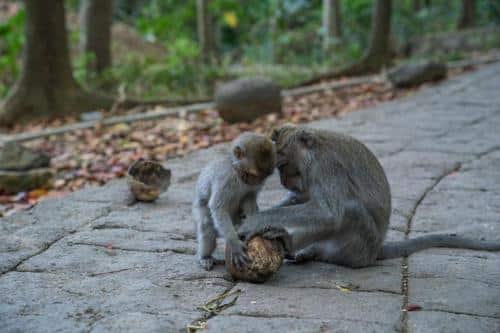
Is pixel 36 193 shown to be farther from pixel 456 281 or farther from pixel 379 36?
pixel 379 36

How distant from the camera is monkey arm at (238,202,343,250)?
12.9ft

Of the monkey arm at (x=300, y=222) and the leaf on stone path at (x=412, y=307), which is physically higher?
the monkey arm at (x=300, y=222)

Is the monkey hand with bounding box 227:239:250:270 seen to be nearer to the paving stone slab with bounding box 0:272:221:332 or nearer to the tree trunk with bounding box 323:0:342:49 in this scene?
the paving stone slab with bounding box 0:272:221:332

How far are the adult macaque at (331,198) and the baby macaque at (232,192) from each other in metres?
0.14

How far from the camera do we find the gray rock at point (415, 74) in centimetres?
1184

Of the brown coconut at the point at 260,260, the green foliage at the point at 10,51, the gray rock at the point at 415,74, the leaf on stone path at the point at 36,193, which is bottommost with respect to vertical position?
the leaf on stone path at the point at 36,193

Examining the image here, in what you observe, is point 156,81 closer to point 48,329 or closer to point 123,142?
point 123,142

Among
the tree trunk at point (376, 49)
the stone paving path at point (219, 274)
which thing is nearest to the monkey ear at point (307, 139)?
the stone paving path at point (219, 274)

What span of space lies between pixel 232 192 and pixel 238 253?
1.36 feet

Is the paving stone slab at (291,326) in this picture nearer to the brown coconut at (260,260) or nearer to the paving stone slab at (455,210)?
the brown coconut at (260,260)

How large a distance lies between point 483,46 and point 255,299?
16351mm

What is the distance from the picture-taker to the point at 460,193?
18.5 feet

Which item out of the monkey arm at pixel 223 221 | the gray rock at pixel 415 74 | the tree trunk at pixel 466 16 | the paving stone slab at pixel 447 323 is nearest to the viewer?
the paving stone slab at pixel 447 323

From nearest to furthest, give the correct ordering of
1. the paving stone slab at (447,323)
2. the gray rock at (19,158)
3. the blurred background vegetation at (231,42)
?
the paving stone slab at (447,323) < the gray rock at (19,158) < the blurred background vegetation at (231,42)
